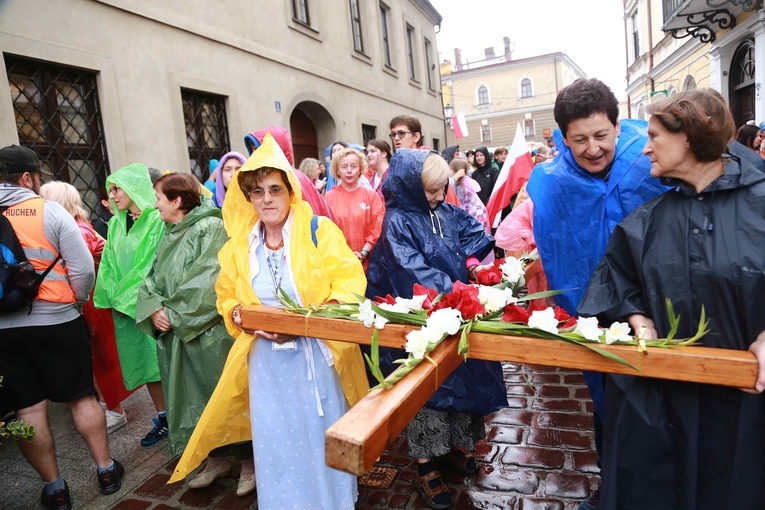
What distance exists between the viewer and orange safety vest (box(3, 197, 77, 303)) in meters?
2.88

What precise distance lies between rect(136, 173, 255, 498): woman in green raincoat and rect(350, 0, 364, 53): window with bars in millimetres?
11780

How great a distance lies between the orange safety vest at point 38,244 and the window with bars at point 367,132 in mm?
11703

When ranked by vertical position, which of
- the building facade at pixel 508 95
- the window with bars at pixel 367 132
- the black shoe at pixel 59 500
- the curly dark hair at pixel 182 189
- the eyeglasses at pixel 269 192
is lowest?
the black shoe at pixel 59 500

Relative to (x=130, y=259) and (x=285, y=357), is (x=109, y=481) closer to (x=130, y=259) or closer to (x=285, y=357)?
(x=130, y=259)

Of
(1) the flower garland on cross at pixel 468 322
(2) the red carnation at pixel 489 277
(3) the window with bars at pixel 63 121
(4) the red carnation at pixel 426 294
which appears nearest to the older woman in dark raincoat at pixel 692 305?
(1) the flower garland on cross at pixel 468 322

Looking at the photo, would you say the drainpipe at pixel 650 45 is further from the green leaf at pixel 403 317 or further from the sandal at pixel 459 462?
the green leaf at pixel 403 317

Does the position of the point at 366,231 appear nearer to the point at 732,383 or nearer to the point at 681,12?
the point at 732,383

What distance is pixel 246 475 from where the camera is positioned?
3178 mm

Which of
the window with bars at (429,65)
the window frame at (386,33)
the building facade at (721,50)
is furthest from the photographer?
the window with bars at (429,65)

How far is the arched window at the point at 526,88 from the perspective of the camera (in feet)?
147

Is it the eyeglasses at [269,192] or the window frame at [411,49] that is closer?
the eyeglasses at [269,192]

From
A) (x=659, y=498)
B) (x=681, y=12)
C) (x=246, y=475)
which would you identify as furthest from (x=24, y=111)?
(x=681, y=12)

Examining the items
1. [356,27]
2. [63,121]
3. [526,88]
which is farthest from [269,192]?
[526,88]

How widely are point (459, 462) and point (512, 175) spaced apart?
4140mm
